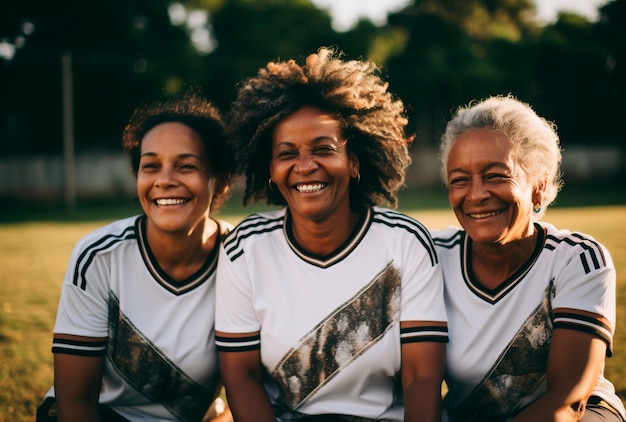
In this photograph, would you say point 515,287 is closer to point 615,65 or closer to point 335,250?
point 335,250

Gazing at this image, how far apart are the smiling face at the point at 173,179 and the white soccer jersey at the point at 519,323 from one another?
139cm

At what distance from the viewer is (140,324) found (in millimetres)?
2986

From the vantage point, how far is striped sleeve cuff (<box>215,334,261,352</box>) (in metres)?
2.86

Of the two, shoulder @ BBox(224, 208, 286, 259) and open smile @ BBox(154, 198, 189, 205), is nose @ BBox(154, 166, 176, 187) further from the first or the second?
shoulder @ BBox(224, 208, 286, 259)

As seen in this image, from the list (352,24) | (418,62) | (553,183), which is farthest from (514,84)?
(553,183)

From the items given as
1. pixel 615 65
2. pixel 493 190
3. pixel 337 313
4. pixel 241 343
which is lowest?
pixel 241 343

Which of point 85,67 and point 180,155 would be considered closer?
point 180,155

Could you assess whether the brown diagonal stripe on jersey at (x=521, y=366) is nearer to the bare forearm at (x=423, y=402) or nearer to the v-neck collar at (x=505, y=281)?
the v-neck collar at (x=505, y=281)

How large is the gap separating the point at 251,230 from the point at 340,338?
27.2 inches

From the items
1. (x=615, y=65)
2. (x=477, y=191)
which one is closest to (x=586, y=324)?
(x=477, y=191)

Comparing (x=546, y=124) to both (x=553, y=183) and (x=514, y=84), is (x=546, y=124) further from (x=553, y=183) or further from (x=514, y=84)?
(x=514, y=84)

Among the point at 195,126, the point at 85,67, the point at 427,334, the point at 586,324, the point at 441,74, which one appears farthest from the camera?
the point at 441,74

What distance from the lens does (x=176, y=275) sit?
10.2ft

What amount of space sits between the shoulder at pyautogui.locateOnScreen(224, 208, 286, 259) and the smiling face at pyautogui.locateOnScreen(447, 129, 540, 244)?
36.4 inches
